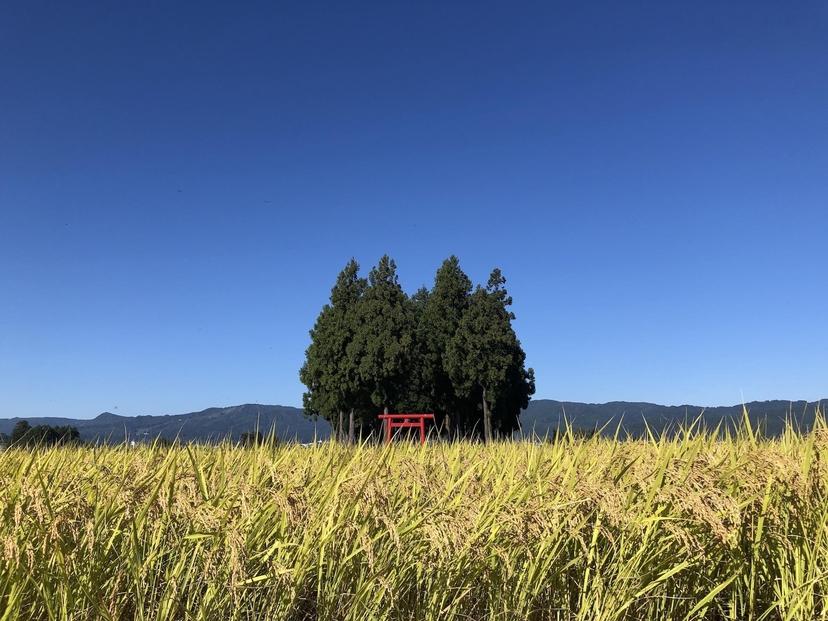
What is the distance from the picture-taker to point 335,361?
100 feet

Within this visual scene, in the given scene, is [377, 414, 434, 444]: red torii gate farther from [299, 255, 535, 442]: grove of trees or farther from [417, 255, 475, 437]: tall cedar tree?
[417, 255, 475, 437]: tall cedar tree

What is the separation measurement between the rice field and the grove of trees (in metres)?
25.1

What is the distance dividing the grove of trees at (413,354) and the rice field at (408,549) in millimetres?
25114

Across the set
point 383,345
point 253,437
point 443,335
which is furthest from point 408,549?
point 443,335

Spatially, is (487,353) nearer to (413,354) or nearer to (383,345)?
(413,354)

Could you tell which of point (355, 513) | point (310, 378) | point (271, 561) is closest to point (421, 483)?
point (355, 513)

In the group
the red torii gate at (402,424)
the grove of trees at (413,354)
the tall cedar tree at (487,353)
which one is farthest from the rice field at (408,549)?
the tall cedar tree at (487,353)

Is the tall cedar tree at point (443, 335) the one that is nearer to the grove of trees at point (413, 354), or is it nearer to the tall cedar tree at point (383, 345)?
the grove of trees at point (413, 354)

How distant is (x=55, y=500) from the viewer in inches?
126

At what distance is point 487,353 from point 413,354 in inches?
157

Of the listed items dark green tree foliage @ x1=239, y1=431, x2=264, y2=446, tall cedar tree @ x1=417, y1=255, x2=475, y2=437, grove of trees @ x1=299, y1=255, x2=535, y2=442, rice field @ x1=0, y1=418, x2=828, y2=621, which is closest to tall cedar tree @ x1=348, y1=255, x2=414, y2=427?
grove of trees @ x1=299, y1=255, x2=535, y2=442

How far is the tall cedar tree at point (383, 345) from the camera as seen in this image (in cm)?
2919

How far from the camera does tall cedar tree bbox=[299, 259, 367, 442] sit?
30.0 metres

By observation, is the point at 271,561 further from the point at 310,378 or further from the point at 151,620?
the point at 310,378
